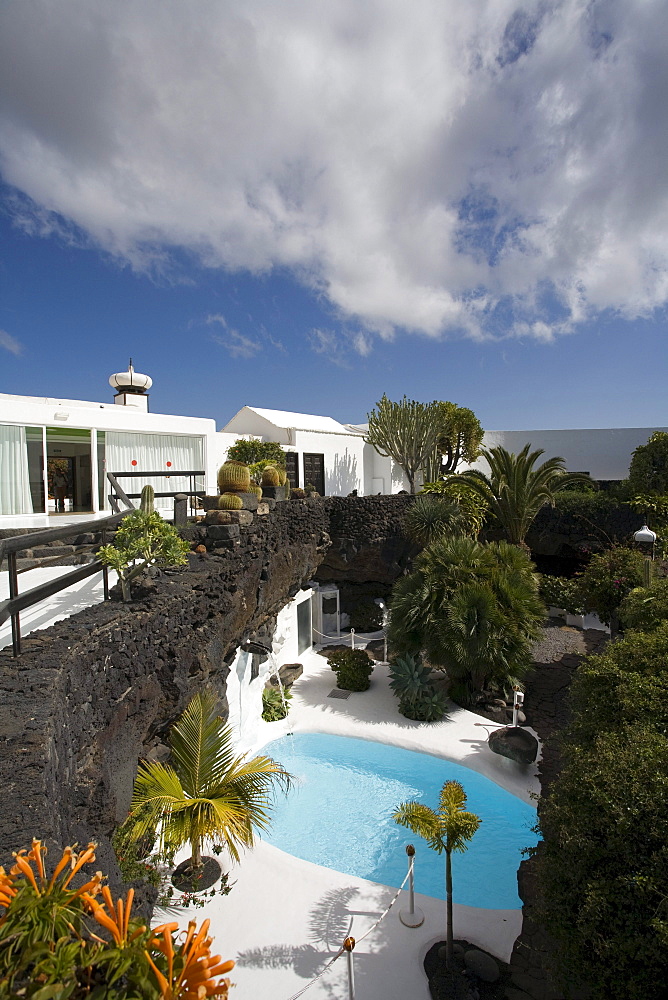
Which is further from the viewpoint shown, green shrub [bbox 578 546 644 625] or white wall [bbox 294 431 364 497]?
white wall [bbox 294 431 364 497]

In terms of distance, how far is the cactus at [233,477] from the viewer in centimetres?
1168

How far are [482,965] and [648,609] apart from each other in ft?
18.0


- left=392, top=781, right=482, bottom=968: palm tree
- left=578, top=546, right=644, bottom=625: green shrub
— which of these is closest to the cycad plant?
left=578, top=546, right=644, bottom=625: green shrub

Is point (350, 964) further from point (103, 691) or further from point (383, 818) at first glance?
point (383, 818)

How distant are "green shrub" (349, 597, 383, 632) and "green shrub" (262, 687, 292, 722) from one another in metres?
6.31

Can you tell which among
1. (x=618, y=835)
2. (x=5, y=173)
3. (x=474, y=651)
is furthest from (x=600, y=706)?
(x=5, y=173)

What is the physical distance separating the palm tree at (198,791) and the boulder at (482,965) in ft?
10.3

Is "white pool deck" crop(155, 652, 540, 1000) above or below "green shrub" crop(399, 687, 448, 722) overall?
below

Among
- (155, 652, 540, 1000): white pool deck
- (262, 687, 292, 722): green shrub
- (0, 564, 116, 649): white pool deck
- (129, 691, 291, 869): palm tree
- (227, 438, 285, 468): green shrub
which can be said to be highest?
(227, 438, 285, 468): green shrub

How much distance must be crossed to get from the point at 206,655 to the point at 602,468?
86.7 ft

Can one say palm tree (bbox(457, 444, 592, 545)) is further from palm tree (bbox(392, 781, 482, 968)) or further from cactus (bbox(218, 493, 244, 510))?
palm tree (bbox(392, 781, 482, 968))

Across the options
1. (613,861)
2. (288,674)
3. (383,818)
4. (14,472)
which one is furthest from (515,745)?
(14,472)

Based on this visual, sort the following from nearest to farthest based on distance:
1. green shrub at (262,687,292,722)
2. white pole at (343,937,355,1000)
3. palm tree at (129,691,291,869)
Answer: palm tree at (129,691,291,869) → white pole at (343,937,355,1000) → green shrub at (262,687,292,722)

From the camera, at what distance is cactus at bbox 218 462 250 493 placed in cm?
1168
